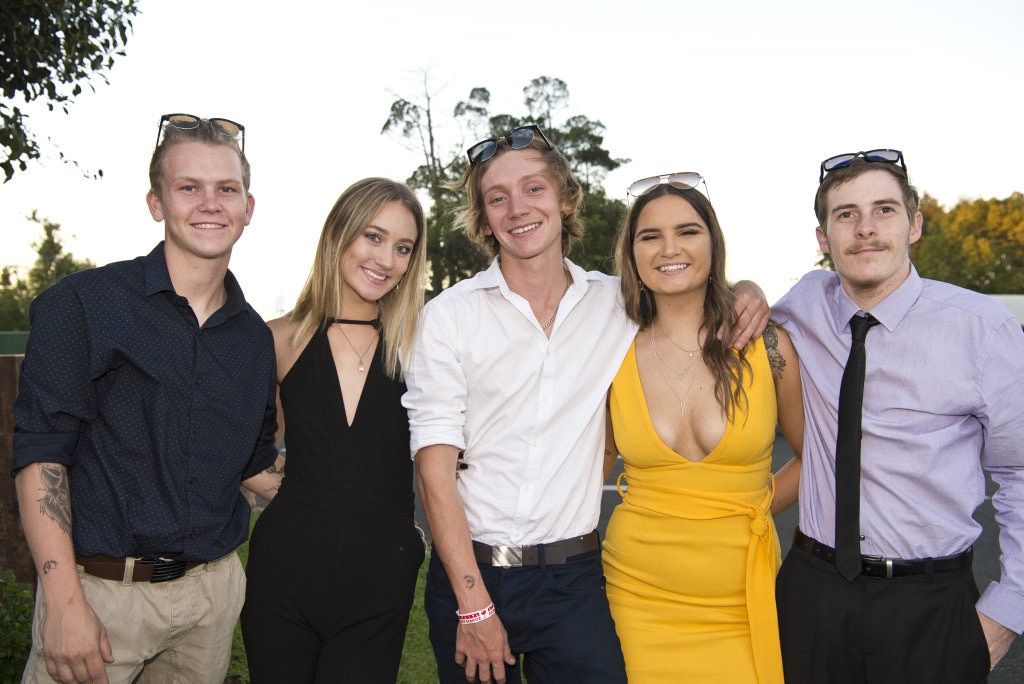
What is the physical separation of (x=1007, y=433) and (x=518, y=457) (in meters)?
1.76

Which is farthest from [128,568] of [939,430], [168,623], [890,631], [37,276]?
[37,276]

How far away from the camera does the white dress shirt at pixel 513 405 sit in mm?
3021

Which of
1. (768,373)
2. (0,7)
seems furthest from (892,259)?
(0,7)

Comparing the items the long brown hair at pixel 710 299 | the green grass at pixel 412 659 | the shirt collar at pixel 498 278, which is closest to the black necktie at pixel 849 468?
the long brown hair at pixel 710 299

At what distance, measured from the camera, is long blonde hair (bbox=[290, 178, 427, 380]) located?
126 inches

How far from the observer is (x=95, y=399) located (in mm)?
2578

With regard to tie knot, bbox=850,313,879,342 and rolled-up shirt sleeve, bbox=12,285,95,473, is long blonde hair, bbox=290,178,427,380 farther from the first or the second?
tie knot, bbox=850,313,879,342

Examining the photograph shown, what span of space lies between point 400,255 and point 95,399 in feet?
4.15

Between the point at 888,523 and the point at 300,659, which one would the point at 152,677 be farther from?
the point at 888,523

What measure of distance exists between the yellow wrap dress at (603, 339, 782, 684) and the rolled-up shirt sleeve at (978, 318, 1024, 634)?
2.44 feet

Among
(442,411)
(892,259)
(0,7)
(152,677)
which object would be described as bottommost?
(152,677)

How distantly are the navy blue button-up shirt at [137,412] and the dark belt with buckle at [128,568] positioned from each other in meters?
0.03

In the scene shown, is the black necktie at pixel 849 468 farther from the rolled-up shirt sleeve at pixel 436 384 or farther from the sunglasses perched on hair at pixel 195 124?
the sunglasses perched on hair at pixel 195 124

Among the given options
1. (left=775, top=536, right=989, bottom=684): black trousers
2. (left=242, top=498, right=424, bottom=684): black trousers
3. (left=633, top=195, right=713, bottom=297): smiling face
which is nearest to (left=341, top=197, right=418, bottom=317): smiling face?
(left=242, top=498, right=424, bottom=684): black trousers
